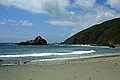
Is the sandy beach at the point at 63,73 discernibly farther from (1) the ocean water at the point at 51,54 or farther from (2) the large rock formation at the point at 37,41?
(2) the large rock formation at the point at 37,41

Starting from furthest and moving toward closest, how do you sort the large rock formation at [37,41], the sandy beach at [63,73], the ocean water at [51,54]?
the large rock formation at [37,41]
the ocean water at [51,54]
the sandy beach at [63,73]

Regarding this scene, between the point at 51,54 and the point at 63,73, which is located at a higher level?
the point at 51,54

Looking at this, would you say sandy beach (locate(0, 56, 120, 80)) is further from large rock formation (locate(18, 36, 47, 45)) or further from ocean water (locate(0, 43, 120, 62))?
large rock formation (locate(18, 36, 47, 45))

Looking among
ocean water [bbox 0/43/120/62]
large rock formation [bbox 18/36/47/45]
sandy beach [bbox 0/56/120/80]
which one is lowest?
sandy beach [bbox 0/56/120/80]

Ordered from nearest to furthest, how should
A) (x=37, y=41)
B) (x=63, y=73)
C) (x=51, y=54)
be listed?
1. (x=63, y=73)
2. (x=51, y=54)
3. (x=37, y=41)

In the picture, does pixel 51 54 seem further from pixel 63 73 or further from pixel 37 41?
pixel 37 41

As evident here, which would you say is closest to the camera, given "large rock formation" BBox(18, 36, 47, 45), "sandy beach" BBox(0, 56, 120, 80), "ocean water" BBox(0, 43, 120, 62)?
"sandy beach" BBox(0, 56, 120, 80)

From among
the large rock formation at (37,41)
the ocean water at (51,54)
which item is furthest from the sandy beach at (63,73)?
the large rock formation at (37,41)

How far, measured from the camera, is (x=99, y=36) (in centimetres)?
19675

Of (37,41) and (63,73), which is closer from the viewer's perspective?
(63,73)

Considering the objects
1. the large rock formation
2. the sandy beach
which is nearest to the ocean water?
the sandy beach

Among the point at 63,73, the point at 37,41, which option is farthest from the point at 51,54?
the point at 37,41

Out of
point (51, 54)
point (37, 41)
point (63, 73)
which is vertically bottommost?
point (63, 73)

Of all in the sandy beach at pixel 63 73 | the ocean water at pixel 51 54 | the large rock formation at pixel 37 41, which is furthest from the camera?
the large rock formation at pixel 37 41
